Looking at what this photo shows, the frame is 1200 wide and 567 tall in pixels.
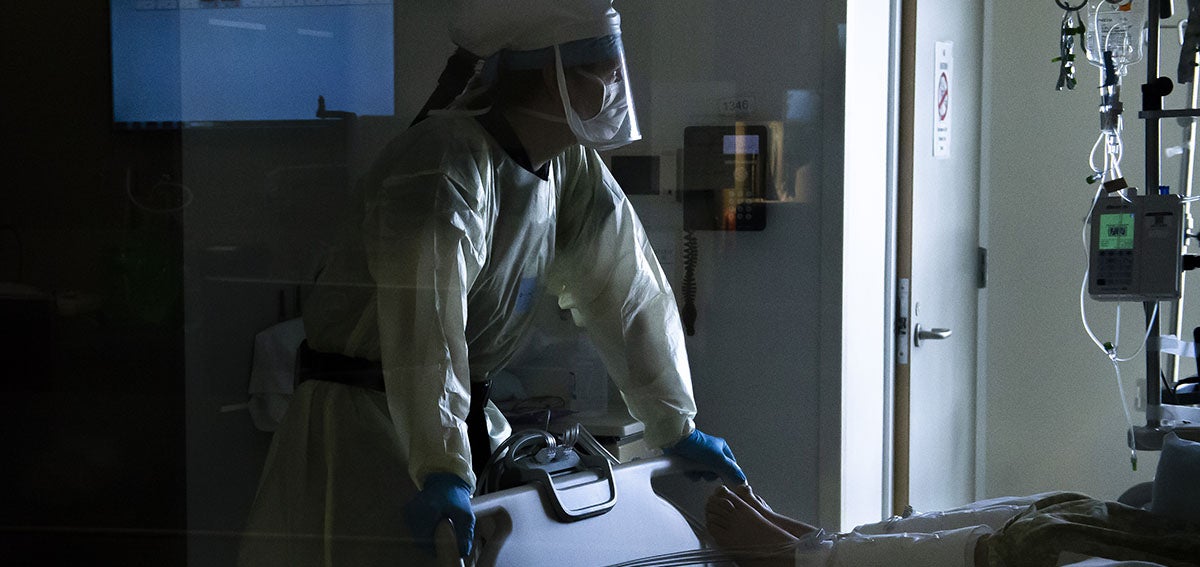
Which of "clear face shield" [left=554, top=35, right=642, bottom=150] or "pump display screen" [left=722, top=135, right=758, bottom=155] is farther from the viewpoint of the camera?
"pump display screen" [left=722, top=135, right=758, bottom=155]

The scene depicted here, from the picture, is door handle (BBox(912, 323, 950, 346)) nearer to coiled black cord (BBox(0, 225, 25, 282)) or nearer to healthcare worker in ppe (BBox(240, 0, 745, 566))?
healthcare worker in ppe (BBox(240, 0, 745, 566))

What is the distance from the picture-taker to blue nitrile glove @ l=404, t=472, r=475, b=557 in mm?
1245

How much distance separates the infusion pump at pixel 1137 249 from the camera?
2.30 meters

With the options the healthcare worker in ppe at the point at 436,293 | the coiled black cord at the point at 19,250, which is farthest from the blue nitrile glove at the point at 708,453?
the coiled black cord at the point at 19,250

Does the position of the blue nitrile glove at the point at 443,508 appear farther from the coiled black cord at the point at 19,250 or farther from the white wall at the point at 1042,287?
the white wall at the point at 1042,287

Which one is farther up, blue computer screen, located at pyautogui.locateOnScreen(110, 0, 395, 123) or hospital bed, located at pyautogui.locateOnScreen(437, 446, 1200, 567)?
blue computer screen, located at pyautogui.locateOnScreen(110, 0, 395, 123)

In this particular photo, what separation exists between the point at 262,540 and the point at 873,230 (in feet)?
4.87

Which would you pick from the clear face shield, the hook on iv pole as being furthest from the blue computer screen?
the hook on iv pole

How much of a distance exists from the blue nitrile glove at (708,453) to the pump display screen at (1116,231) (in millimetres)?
1105

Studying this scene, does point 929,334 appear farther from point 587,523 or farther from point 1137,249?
point 587,523

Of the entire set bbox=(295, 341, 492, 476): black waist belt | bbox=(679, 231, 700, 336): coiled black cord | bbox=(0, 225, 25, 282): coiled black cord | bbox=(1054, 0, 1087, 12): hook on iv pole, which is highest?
bbox=(1054, 0, 1087, 12): hook on iv pole

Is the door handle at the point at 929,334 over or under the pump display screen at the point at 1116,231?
under

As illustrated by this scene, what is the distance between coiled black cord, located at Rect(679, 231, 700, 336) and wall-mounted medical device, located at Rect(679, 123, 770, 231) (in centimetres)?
3

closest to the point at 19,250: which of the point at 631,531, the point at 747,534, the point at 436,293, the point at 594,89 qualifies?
the point at 436,293
